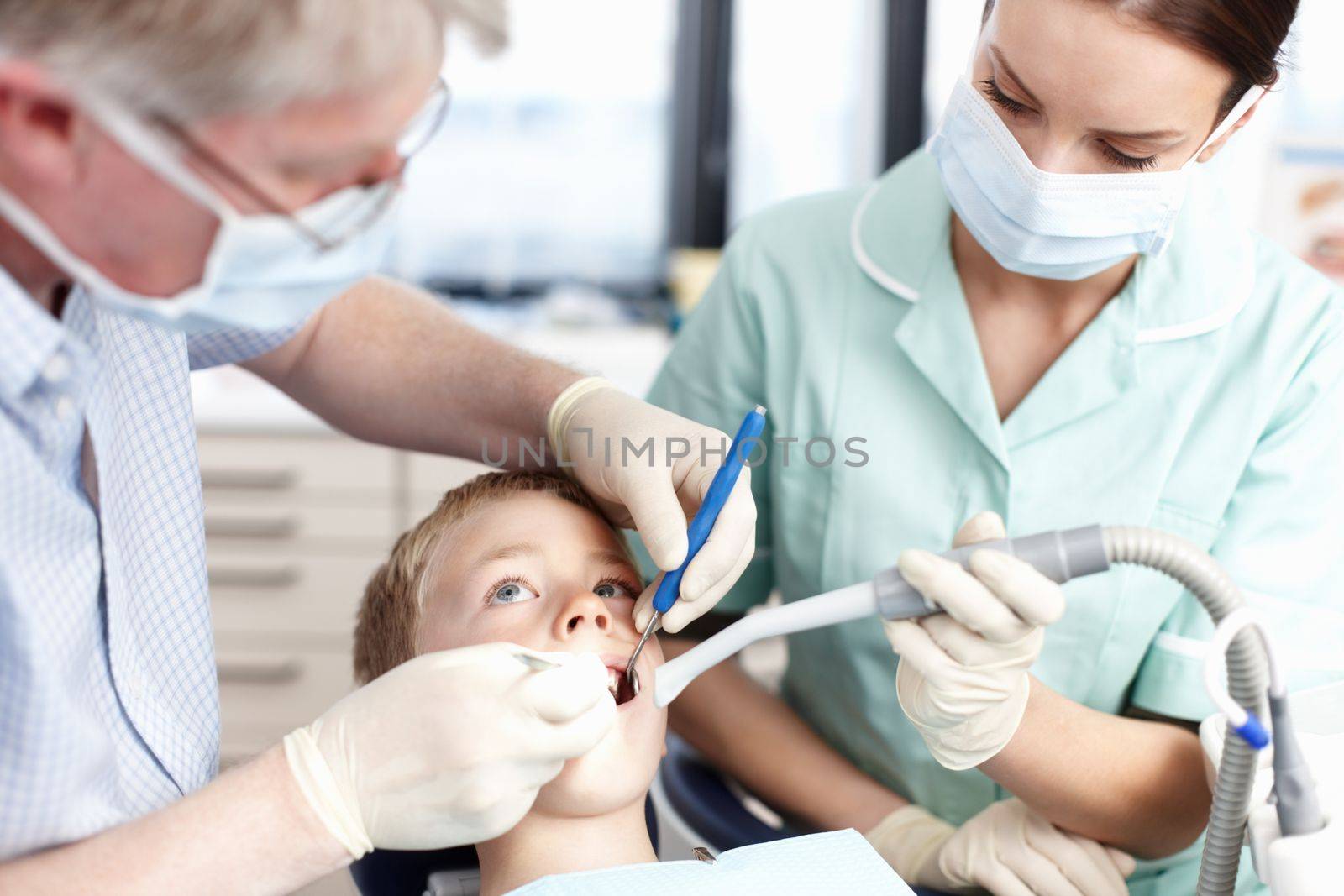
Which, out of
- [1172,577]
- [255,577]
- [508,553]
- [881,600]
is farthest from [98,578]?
[255,577]

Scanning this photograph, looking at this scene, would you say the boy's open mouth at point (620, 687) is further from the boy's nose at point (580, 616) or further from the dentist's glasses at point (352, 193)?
the dentist's glasses at point (352, 193)

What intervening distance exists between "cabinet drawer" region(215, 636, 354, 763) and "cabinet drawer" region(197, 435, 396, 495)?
0.43 m

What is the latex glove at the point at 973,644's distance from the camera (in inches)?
38.6

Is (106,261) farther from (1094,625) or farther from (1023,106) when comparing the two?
(1094,625)

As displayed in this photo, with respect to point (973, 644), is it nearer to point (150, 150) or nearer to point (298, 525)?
point (150, 150)

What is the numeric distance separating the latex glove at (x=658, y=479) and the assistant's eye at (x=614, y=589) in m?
0.04

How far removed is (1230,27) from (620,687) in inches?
34.1

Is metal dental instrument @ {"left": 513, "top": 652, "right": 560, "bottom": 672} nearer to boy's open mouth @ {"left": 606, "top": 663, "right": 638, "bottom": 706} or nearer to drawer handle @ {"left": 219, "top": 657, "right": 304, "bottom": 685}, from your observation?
boy's open mouth @ {"left": 606, "top": 663, "right": 638, "bottom": 706}

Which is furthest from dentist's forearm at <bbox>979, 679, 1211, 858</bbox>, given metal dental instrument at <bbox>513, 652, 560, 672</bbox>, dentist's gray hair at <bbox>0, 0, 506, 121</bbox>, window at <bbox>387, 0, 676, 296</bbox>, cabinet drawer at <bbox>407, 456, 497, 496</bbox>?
window at <bbox>387, 0, 676, 296</bbox>

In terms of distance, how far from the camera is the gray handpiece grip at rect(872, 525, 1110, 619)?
97cm

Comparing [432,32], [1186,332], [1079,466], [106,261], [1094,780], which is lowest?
[1094,780]

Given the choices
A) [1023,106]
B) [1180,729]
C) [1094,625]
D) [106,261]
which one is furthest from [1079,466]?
[106,261]

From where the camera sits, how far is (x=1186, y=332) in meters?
1.34

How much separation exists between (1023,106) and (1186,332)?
34cm
